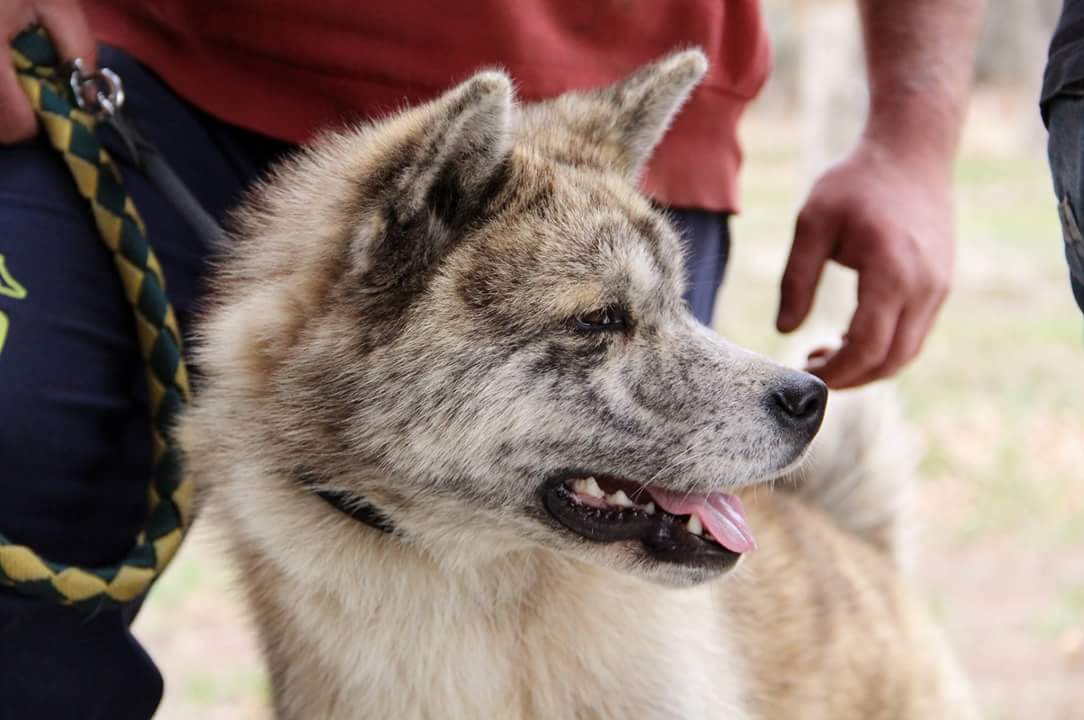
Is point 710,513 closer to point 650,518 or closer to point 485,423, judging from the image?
point 650,518

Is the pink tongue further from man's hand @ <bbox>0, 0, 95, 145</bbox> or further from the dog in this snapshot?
man's hand @ <bbox>0, 0, 95, 145</bbox>

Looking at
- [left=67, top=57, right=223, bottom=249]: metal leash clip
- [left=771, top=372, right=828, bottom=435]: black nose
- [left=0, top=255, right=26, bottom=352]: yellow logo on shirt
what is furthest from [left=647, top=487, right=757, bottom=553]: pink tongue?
[left=0, top=255, right=26, bottom=352]: yellow logo on shirt

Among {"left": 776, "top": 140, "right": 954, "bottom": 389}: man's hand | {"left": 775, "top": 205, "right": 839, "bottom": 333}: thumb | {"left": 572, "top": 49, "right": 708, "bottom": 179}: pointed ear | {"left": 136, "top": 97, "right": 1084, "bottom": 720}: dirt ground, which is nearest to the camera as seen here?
{"left": 572, "top": 49, "right": 708, "bottom": 179}: pointed ear

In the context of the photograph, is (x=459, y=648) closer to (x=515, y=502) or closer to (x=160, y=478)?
(x=515, y=502)

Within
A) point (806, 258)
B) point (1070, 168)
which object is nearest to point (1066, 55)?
point (1070, 168)

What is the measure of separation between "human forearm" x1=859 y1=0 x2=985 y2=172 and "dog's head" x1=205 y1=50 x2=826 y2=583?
2.72ft

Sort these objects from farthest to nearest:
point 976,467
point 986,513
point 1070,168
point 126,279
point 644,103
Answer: point 976,467, point 986,513, point 644,103, point 126,279, point 1070,168

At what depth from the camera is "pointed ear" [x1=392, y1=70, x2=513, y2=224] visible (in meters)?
1.71

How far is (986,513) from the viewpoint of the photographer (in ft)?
18.5

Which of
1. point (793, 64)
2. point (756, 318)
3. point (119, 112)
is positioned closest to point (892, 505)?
point (119, 112)

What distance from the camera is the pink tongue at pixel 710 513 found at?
1.92 m

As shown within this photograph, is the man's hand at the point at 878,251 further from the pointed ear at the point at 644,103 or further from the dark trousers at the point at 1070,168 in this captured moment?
the dark trousers at the point at 1070,168

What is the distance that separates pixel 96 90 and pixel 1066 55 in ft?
5.05

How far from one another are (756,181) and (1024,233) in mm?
5557
